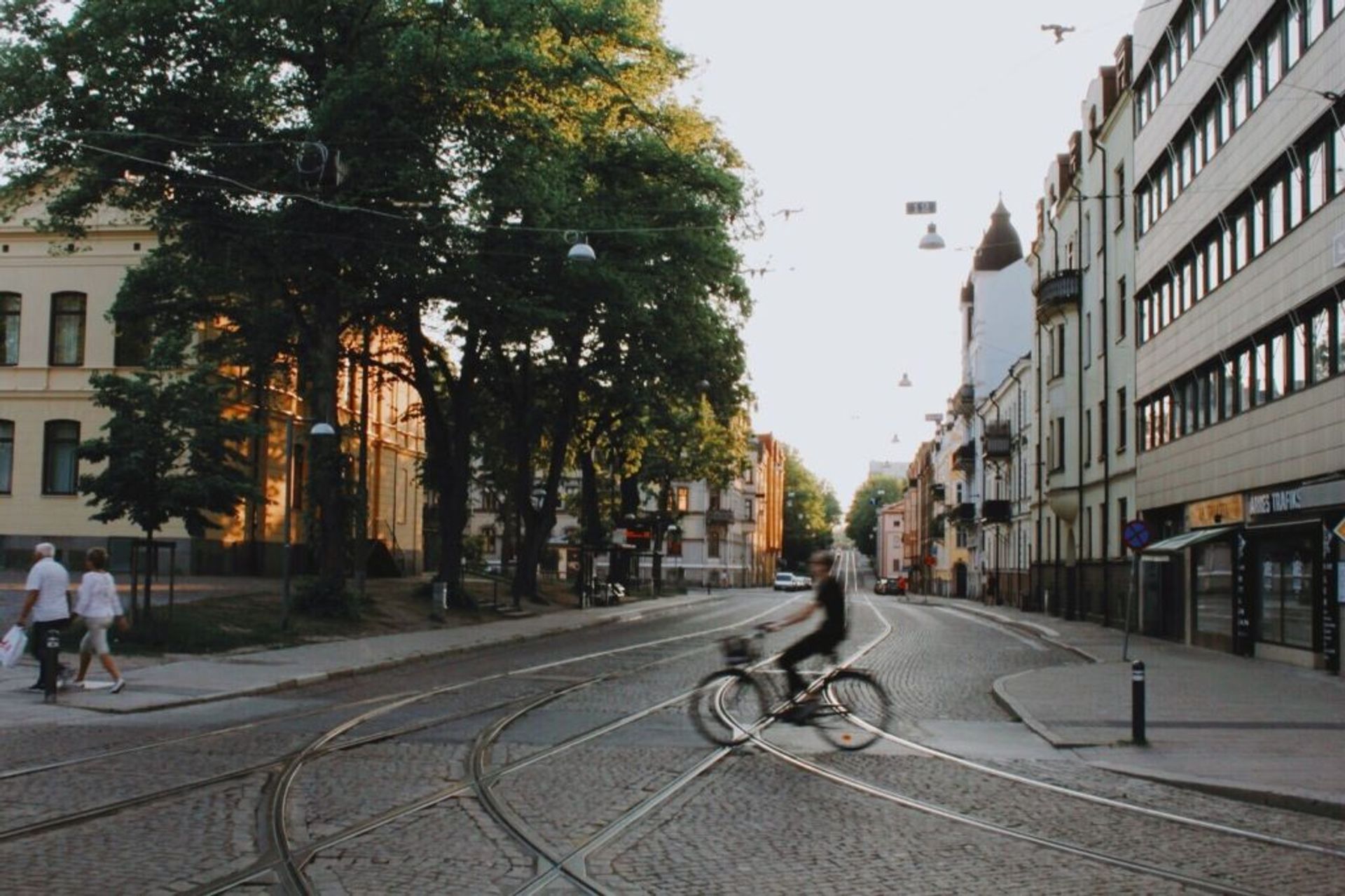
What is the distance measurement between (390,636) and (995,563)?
48683mm

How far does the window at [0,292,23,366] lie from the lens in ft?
142

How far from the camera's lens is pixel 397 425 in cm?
5628

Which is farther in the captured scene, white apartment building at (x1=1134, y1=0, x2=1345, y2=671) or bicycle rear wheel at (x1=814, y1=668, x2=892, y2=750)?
white apartment building at (x1=1134, y1=0, x2=1345, y2=671)

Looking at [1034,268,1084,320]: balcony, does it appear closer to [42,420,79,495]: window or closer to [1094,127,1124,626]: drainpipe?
[1094,127,1124,626]: drainpipe

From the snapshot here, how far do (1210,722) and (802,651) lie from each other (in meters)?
5.11

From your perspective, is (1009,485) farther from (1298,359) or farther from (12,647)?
(12,647)

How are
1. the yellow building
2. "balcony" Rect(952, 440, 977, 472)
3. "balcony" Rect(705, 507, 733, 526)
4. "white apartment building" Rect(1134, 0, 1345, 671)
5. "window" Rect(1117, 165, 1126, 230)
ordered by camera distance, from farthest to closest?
"balcony" Rect(705, 507, 733, 526) → "balcony" Rect(952, 440, 977, 472) → the yellow building → "window" Rect(1117, 165, 1126, 230) → "white apartment building" Rect(1134, 0, 1345, 671)

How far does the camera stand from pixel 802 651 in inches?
542

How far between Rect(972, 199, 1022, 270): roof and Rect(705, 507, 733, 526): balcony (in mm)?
35885

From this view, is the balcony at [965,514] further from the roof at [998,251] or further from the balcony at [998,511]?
the roof at [998,251]

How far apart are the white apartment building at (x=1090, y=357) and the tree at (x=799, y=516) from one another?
108 m

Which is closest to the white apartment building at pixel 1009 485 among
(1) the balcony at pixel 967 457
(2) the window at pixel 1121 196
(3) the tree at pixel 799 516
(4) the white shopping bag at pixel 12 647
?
(1) the balcony at pixel 967 457

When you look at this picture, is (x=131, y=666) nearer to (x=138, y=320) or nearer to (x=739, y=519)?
(x=138, y=320)

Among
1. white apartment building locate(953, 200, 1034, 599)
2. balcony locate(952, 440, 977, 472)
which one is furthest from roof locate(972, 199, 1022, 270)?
balcony locate(952, 440, 977, 472)
